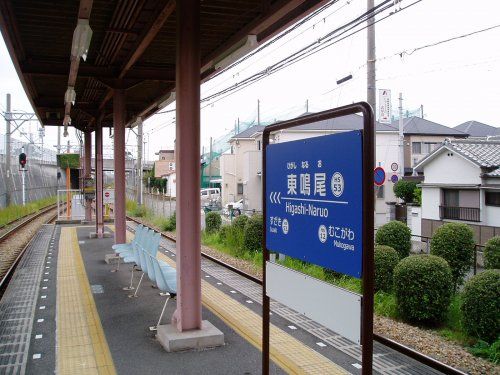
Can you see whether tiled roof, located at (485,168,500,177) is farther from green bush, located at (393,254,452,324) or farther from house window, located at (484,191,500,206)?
green bush, located at (393,254,452,324)

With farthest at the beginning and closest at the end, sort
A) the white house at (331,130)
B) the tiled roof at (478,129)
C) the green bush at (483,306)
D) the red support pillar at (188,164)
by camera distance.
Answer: the tiled roof at (478,129), the white house at (331,130), the green bush at (483,306), the red support pillar at (188,164)

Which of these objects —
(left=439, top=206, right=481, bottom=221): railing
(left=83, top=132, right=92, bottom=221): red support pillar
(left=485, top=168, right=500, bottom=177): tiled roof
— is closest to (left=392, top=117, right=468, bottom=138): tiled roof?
(left=439, top=206, right=481, bottom=221): railing

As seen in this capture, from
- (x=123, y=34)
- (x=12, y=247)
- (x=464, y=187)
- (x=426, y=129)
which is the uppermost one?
(x=426, y=129)

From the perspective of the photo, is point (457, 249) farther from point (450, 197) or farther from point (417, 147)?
point (417, 147)

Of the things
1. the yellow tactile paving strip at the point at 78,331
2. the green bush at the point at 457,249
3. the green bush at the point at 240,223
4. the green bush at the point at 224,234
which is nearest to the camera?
the yellow tactile paving strip at the point at 78,331

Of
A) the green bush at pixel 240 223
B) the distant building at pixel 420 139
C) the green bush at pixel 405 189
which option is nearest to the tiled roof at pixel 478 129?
the distant building at pixel 420 139

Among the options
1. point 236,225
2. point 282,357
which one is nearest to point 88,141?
point 236,225

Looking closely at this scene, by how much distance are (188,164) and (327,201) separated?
2574 millimetres

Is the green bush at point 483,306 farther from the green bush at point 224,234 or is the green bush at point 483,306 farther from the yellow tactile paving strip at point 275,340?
the green bush at point 224,234

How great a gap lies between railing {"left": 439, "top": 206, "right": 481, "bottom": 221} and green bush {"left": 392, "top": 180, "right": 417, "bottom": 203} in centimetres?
713

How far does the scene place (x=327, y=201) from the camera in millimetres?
2961

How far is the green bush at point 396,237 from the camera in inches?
460

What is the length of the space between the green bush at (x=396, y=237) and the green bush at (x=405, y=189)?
15175mm

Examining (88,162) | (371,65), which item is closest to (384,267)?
(371,65)
